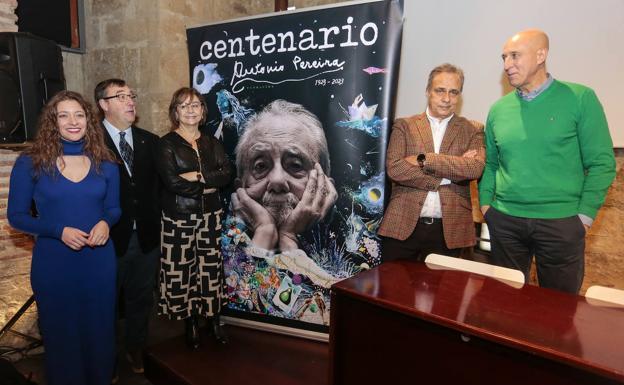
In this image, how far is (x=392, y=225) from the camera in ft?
7.56

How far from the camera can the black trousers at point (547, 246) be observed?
2.00 metres

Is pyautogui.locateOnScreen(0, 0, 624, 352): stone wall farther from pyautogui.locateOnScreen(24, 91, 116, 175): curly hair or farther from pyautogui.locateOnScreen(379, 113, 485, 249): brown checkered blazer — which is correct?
pyautogui.locateOnScreen(24, 91, 116, 175): curly hair

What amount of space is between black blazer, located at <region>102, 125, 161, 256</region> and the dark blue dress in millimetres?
203

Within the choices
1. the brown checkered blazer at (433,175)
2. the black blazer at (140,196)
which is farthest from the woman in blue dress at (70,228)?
the brown checkered blazer at (433,175)

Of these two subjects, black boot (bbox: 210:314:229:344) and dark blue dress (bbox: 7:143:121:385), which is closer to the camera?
dark blue dress (bbox: 7:143:121:385)

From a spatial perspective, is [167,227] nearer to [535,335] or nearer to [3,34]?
[3,34]

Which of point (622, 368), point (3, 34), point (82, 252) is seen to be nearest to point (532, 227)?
point (622, 368)

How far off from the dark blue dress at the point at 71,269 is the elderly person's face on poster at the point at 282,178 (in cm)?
91

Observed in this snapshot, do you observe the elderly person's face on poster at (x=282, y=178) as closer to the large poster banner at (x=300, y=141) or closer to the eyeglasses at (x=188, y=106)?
the large poster banner at (x=300, y=141)

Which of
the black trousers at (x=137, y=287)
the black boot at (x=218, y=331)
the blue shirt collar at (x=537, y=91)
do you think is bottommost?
the black boot at (x=218, y=331)

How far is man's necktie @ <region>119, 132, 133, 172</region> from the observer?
2.39 meters

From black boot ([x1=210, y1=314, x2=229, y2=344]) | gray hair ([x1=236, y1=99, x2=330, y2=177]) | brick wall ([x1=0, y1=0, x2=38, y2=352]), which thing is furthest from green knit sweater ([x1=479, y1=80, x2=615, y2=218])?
brick wall ([x1=0, y1=0, x2=38, y2=352])

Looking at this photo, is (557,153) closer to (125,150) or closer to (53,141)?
(125,150)

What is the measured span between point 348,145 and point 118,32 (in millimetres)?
2262
